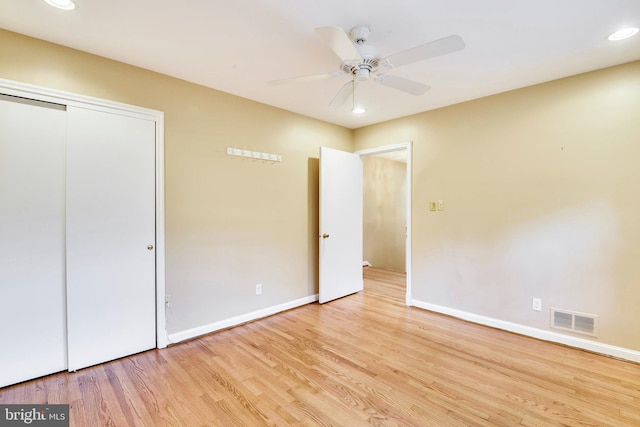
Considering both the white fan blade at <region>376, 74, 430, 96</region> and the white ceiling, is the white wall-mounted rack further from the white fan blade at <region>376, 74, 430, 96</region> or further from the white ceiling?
the white fan blade at <region>376, 74, 430, 96</region>

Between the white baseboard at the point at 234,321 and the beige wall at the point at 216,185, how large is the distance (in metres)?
0.06

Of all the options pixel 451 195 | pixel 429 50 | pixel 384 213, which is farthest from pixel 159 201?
pixel 384 213

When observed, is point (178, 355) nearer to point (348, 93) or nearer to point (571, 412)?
point (348, 93)

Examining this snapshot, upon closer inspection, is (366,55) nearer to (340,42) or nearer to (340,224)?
(340,42)

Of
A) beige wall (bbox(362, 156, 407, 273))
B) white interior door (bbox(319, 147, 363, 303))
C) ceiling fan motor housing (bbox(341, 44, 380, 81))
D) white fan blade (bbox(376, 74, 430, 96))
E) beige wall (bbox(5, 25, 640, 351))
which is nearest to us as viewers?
ceiling fan motor housing (bbox(341, 44, 380, 81))

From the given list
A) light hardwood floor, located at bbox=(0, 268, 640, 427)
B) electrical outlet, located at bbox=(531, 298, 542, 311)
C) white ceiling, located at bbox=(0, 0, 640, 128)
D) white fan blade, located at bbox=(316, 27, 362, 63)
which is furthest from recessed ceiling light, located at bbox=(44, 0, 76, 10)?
electrical outlet, located at bbox=(531, 298, 542, 311)

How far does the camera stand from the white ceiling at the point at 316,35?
5.72 feet

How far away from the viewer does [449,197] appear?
3432mm

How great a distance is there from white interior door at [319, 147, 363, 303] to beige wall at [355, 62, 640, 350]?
0.86 metres

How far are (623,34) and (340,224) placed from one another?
303 centimetres

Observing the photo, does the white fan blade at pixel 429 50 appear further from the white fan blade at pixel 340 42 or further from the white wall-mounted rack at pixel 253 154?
the white wall-mounted rack at pixel 253 154

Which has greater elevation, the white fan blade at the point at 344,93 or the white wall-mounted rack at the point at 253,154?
the white fan blade at the point at 344,93

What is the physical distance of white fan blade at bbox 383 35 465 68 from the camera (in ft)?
4.87

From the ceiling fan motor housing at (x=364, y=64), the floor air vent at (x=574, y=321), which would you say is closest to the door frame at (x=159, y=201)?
the ceiling fan motor housing at (x=364, y=64)
